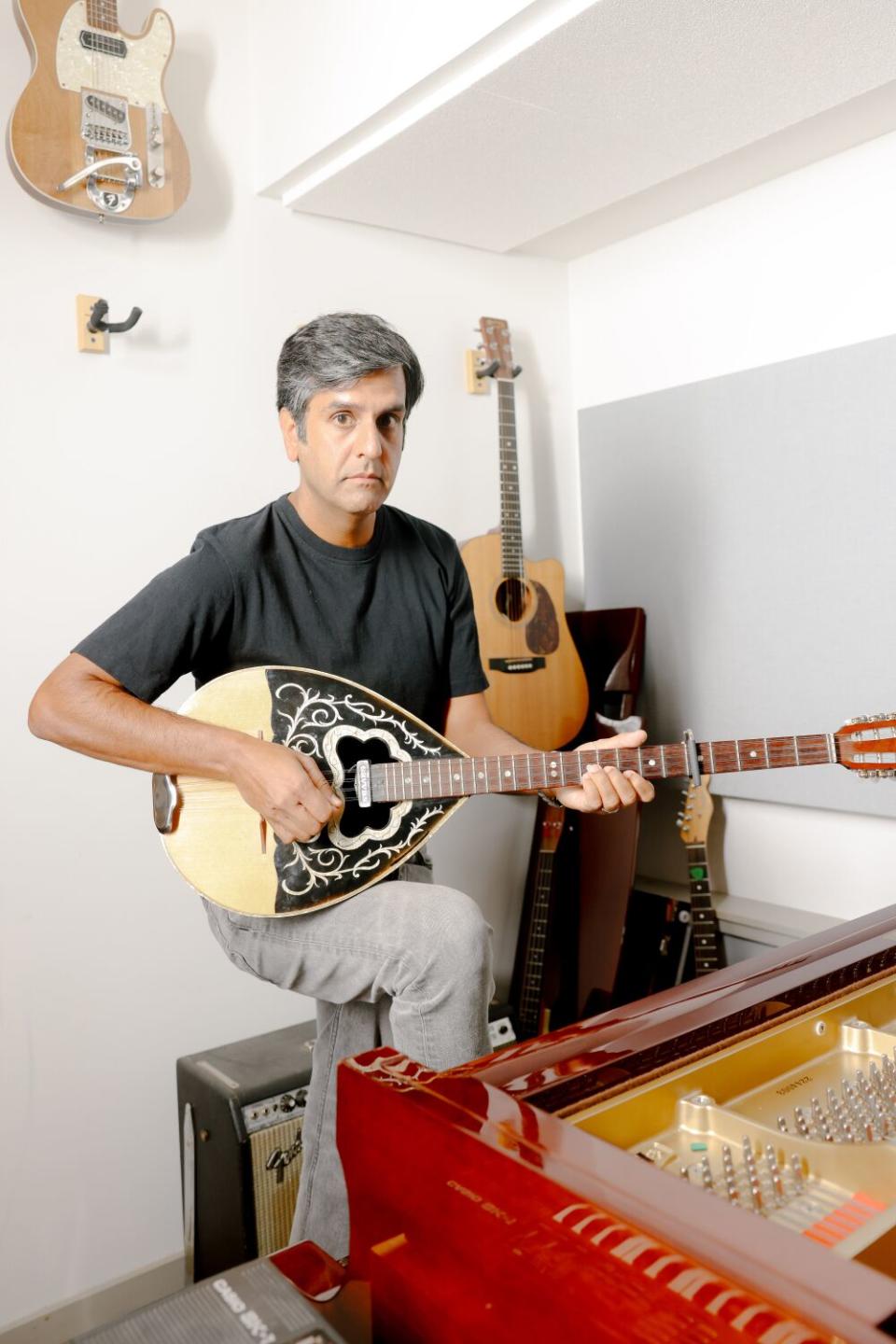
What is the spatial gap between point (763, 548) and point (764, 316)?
0.58 m

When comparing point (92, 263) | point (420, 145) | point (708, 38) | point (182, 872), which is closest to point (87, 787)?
point (182, 872)

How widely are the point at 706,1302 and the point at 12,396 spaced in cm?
212

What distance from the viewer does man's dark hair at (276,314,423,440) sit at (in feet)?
6.15

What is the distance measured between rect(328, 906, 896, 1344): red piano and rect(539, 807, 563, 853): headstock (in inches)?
64.0

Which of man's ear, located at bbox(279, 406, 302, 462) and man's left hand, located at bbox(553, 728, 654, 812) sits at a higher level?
man's ear, located at bbox(279, 406, 302, 462)

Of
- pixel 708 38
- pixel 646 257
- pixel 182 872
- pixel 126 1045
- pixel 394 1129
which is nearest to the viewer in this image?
pixel 394 1129

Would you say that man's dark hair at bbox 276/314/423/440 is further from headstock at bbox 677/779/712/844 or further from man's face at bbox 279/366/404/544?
headstock at bbox 677/779/712/844

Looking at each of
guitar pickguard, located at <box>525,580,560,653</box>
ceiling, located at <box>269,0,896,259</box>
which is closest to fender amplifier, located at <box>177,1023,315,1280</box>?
guitar pickguard, located at <box>525,580,560,653</box>

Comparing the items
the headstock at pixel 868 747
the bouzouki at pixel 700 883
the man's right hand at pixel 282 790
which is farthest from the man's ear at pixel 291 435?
the bouzouki at pixel 700 883

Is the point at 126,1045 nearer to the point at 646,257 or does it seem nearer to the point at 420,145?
the point at 420,145

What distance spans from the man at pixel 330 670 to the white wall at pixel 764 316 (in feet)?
3.64

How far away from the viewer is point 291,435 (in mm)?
1979

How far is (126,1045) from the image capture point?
2404 millimetres

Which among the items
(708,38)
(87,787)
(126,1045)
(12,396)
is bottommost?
(126,1045)
